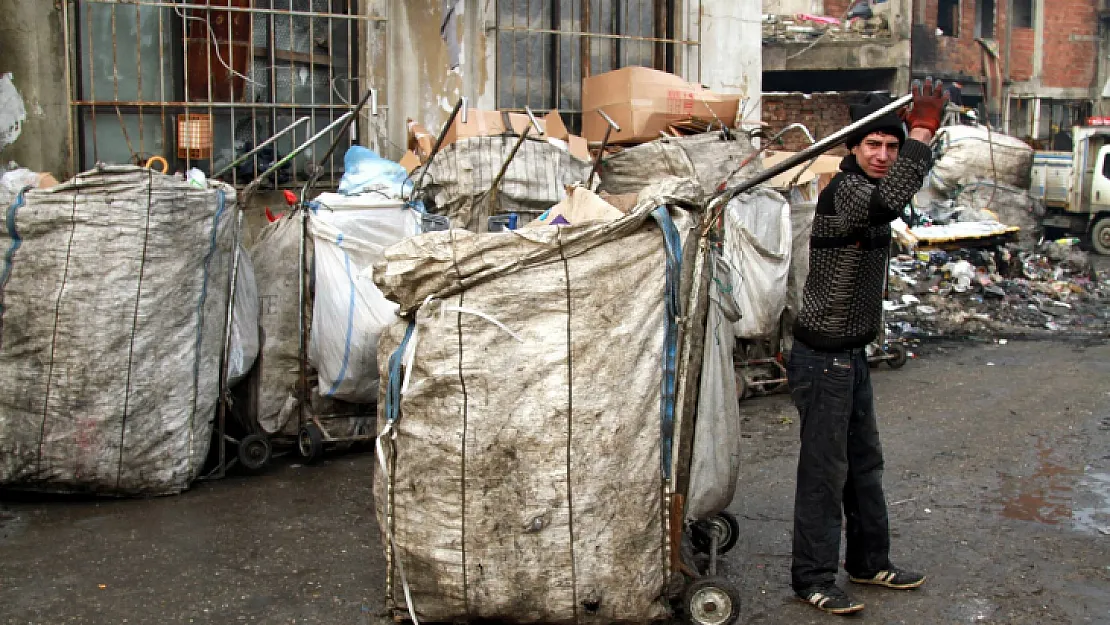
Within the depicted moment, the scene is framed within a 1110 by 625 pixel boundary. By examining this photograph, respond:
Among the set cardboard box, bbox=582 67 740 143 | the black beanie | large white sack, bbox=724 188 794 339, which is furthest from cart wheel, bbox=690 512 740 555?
cardboard box, bbox=582 67 740 143

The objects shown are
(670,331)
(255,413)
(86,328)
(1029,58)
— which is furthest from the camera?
(1029,58)

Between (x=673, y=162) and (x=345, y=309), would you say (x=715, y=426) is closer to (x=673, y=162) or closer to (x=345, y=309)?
(x=345, y=309)

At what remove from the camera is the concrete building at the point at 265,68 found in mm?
7164

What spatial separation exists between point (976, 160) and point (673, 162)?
1135 cm

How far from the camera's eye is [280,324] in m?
5.98

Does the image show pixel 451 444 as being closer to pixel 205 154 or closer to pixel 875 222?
pixel 875 222

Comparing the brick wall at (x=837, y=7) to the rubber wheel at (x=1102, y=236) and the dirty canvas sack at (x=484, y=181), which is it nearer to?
the rubber wheel at (x=1102, y=236)

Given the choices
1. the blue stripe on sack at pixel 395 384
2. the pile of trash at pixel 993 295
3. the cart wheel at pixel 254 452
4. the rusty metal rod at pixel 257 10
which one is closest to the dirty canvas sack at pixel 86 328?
the cart wheel at pixel 254 452

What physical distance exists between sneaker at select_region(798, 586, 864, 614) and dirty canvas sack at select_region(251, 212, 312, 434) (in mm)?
3253

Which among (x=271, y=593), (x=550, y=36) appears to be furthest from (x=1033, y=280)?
(x=271, y=593)

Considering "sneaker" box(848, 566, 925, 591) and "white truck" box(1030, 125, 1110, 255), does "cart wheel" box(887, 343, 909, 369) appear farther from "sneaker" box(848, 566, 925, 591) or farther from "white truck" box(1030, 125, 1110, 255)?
"white truck" box(1030, 125, 1110, 255)

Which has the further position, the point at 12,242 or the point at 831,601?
the point at 12,242

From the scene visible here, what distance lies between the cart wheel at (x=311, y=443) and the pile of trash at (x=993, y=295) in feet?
20.5

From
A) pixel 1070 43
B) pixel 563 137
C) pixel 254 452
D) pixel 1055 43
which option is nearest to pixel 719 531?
pixel 254 452
